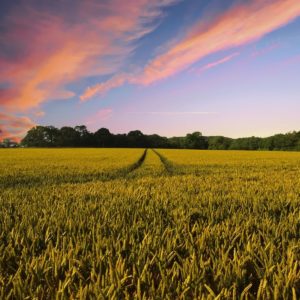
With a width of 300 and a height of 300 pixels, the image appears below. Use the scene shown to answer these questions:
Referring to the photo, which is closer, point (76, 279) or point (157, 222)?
point (76, 279)

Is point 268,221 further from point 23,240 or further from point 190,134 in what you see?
point 190,134

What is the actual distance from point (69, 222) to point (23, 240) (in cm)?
69

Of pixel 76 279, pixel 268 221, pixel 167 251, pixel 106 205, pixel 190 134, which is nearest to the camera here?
pixel 76 279

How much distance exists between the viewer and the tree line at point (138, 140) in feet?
422

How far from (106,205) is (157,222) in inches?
64.4

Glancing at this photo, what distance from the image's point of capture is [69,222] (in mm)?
3846

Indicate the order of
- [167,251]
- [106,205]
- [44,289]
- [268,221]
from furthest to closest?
[106,205] → [268,221] → [167,251] → [44,289]

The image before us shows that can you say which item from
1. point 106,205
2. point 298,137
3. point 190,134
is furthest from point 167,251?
point 190,134

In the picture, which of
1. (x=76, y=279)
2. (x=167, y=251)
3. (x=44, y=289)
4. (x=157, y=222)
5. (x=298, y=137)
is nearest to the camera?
(x=44, y=289)

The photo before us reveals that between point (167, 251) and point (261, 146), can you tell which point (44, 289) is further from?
point (261, 146)

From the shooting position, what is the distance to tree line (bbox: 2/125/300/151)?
422 ft

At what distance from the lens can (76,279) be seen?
93.3 inches

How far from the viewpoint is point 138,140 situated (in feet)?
448

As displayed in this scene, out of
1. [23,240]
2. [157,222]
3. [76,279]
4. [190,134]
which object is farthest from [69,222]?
[190,134]
